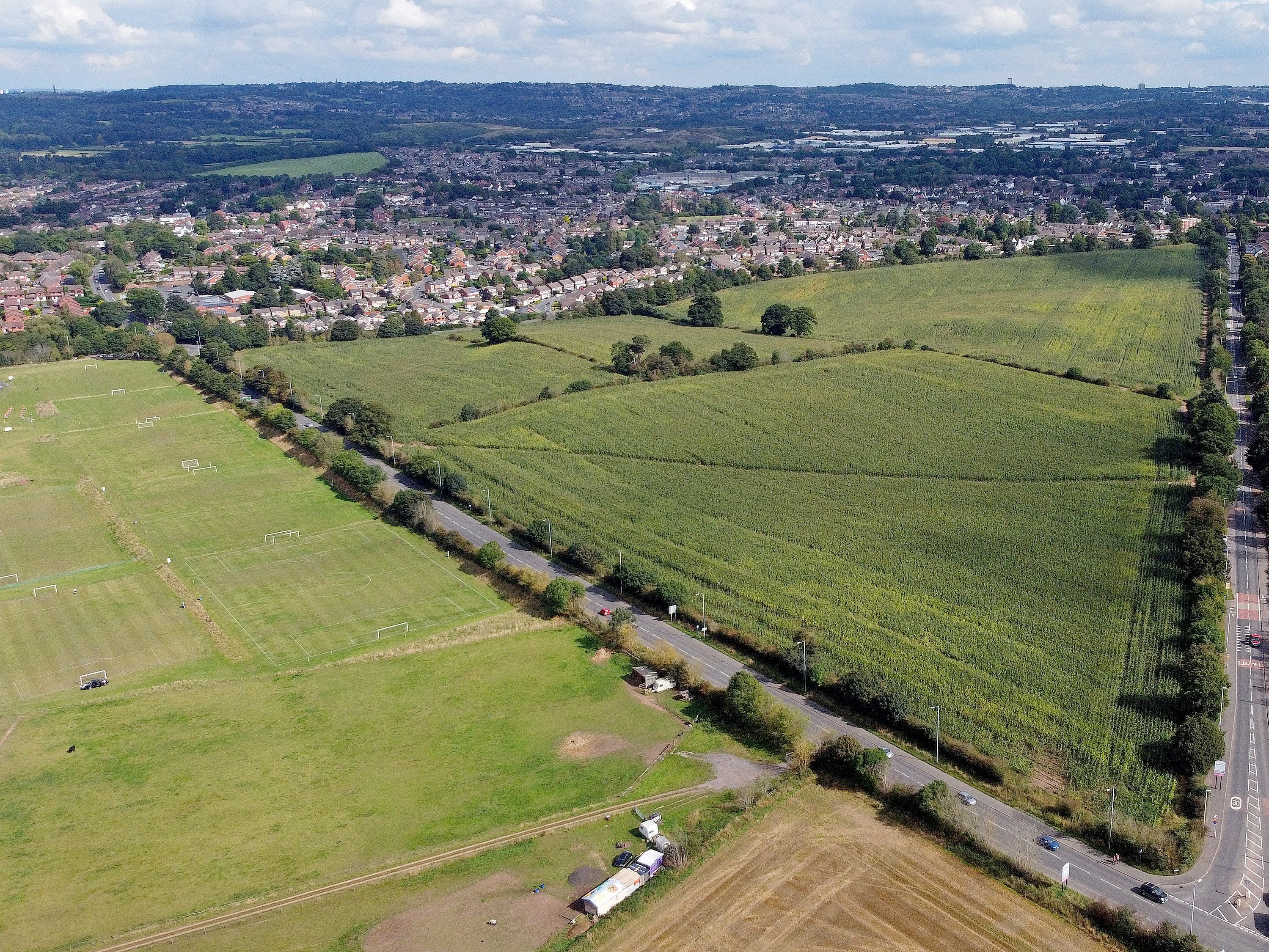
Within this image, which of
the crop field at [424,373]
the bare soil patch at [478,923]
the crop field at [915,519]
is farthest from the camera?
the crop field at [424,373]

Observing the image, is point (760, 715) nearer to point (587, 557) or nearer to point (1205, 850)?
point (1205, 850)

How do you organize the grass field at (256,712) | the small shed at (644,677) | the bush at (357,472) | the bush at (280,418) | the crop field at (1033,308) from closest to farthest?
1. the grass field at (256,712)
2. the small shed at (644,677)
3. the bush at (357,472)
4. the bush at (280,418)
5. the crop field at (1033,308)

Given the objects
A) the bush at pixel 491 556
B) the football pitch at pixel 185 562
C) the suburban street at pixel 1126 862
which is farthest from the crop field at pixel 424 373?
the suburban street at pixel 1126 862

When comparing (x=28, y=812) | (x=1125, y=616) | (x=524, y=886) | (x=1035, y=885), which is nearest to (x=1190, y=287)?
(x=1125, y=616)

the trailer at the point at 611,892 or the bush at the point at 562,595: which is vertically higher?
the bush at the point at 562,595

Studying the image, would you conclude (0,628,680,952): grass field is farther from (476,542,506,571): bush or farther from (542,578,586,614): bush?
(476,542,506,571): bush

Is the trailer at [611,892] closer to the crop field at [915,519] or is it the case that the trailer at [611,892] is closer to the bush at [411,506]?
the crop field at [915,519]
